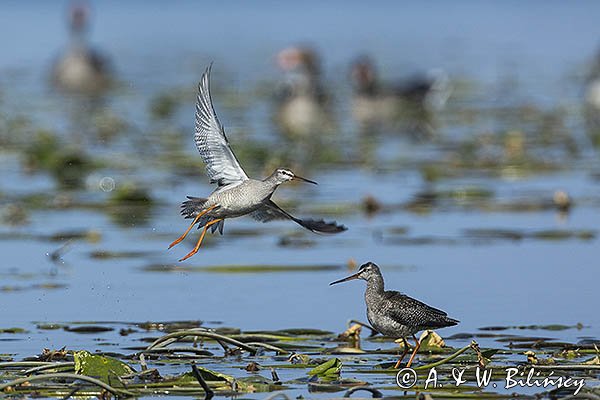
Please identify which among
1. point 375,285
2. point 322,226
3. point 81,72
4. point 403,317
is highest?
point 81,72

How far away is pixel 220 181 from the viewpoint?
839 cm

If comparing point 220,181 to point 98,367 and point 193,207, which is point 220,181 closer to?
point 193,207

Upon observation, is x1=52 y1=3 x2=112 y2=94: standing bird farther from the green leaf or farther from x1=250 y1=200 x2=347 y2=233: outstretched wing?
the green leaf

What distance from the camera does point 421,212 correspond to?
13484mm

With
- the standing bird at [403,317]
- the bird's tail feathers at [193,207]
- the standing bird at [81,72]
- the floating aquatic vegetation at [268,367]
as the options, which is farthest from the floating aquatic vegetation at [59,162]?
the standing bird at [81,72]

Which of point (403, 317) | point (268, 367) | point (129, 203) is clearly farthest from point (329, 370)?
point (129, 203)

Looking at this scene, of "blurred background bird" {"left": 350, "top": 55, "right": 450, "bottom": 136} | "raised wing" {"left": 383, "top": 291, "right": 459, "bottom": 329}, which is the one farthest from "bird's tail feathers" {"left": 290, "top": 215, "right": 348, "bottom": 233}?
"blurred background bird" {"left": 350, "top": 55, "right": 450, "bottom": 136}

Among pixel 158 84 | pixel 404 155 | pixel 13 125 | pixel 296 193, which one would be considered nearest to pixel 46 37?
pixel 158 84

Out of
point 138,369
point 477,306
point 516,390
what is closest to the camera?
point 516,390

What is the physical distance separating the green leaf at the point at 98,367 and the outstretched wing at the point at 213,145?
1.32 m

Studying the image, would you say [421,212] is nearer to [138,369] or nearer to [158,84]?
[138,369]

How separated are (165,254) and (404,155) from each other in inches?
254

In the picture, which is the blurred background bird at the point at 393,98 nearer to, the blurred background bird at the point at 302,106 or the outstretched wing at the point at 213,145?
the blurred background bird at the point at 302,106

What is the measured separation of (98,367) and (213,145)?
1.50 metres
